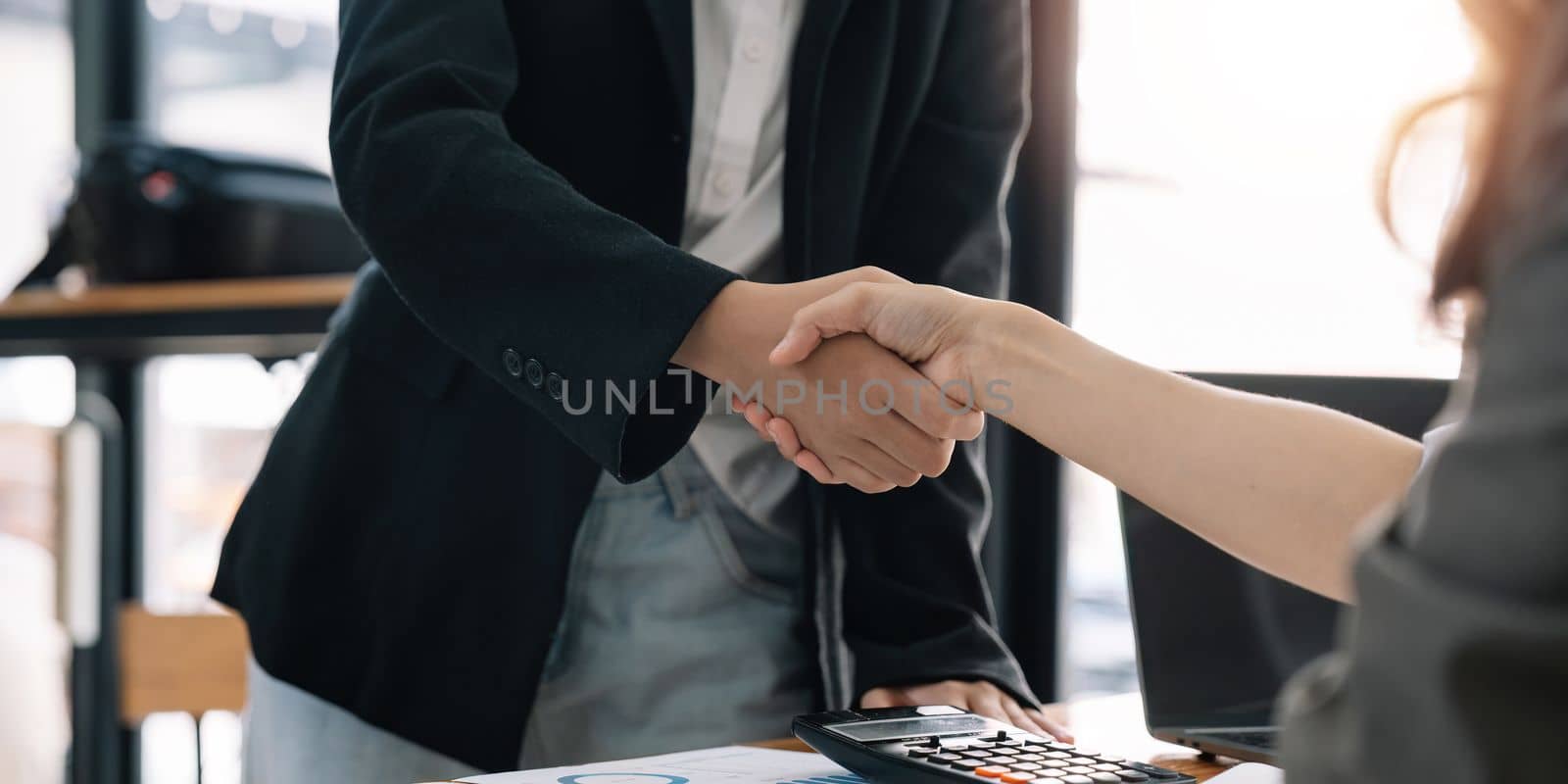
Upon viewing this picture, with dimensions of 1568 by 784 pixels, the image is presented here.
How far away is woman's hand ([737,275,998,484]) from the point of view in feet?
2.58

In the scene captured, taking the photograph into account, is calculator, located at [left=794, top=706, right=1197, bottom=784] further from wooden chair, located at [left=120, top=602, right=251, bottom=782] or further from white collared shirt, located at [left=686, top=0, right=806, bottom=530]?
wooden chair, located at [left=120, top=602, right=251, bottom=782]

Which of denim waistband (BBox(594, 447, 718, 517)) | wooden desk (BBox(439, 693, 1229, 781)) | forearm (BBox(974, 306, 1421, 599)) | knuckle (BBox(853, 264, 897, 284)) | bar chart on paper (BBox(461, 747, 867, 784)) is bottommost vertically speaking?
wooden desk (BBox(439, 693, 1229, 781))

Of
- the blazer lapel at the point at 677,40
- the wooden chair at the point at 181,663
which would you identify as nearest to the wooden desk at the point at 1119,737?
the blazer lapel at the point at 677,40

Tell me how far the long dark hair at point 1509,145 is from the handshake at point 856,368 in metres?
0.45

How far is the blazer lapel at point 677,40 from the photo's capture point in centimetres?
88

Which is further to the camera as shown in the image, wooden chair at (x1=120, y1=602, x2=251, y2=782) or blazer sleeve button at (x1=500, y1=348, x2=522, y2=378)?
wooden chair at (x1=120, y1=602, x2=251, y2=782)

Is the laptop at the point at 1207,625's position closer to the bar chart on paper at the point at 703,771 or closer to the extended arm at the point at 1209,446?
the extended arm at the point at 1209,446

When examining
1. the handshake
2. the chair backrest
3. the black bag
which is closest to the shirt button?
the handshake

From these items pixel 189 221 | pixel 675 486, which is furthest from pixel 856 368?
pixel 189 221

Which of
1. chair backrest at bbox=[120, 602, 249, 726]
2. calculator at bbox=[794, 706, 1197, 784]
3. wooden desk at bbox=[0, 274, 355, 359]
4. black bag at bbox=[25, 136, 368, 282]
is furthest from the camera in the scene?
black bag at bbox=[25, 136, 368, 282]

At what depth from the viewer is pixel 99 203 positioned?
1.99 metres

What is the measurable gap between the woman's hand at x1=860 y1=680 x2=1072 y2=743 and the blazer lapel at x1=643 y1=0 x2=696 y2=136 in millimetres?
406

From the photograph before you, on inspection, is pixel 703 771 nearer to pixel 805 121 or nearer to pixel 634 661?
pixel 634 661

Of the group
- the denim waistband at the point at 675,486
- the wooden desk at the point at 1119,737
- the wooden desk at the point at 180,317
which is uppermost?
the denim waistband at the point at 675,486
